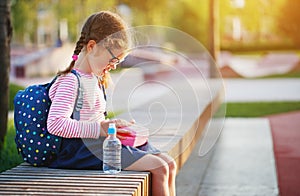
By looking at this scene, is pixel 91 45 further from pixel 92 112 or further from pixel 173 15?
pixel 173 15

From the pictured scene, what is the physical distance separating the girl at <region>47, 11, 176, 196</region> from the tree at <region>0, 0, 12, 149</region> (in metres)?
2.80

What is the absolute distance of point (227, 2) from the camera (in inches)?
2014

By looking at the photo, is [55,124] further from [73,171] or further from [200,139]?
[200,139]

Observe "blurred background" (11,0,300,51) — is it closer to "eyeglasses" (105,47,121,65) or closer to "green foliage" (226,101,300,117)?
"green foliage" (226,101,300,117)

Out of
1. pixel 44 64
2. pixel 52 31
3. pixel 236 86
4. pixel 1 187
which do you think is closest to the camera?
pixel 1 187

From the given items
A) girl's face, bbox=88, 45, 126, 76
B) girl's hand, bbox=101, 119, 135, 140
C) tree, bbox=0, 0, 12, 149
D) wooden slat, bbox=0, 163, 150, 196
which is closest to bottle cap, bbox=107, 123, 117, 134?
girl's hand, bbox=101, 119, 135, 140

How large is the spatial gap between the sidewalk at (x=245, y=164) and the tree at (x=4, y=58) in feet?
6.05

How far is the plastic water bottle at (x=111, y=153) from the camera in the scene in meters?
4.02

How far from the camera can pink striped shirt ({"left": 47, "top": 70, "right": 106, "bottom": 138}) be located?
159 inches

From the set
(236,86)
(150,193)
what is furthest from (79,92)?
(236,86)

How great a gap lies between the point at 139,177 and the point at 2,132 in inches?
134

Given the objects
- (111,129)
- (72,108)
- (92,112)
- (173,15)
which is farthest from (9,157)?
(173,15)

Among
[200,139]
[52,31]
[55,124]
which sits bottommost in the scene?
[200,139]

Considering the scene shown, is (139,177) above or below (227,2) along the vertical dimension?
below
